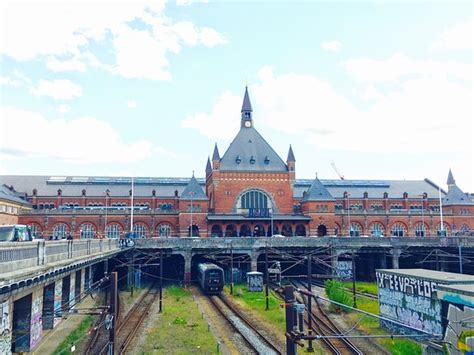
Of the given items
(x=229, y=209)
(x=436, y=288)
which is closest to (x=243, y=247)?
(x=229, y=209)

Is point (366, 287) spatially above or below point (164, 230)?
below

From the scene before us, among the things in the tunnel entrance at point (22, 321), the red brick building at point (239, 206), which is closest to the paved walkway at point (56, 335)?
the tunnel entrance at point (22, 321)

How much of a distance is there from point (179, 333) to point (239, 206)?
49417 millimetres

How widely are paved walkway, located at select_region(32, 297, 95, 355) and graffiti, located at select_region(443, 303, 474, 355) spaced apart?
71.2 ft

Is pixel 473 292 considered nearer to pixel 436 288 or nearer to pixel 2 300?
pixel 436 288

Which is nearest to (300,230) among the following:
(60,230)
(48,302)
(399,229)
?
(399,229)

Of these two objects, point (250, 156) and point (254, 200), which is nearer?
point (254, 200)

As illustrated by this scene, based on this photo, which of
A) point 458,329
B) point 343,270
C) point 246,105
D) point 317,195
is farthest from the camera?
point 246,105

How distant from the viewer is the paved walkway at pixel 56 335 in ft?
86.5

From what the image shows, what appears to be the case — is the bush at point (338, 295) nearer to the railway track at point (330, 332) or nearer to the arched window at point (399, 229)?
the railway track at point (330, 332)

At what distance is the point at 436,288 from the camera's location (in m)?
26.3

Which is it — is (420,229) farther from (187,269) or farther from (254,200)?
(187,269)

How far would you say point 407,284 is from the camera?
30.3m

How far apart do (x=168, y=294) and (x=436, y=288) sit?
102 feet
